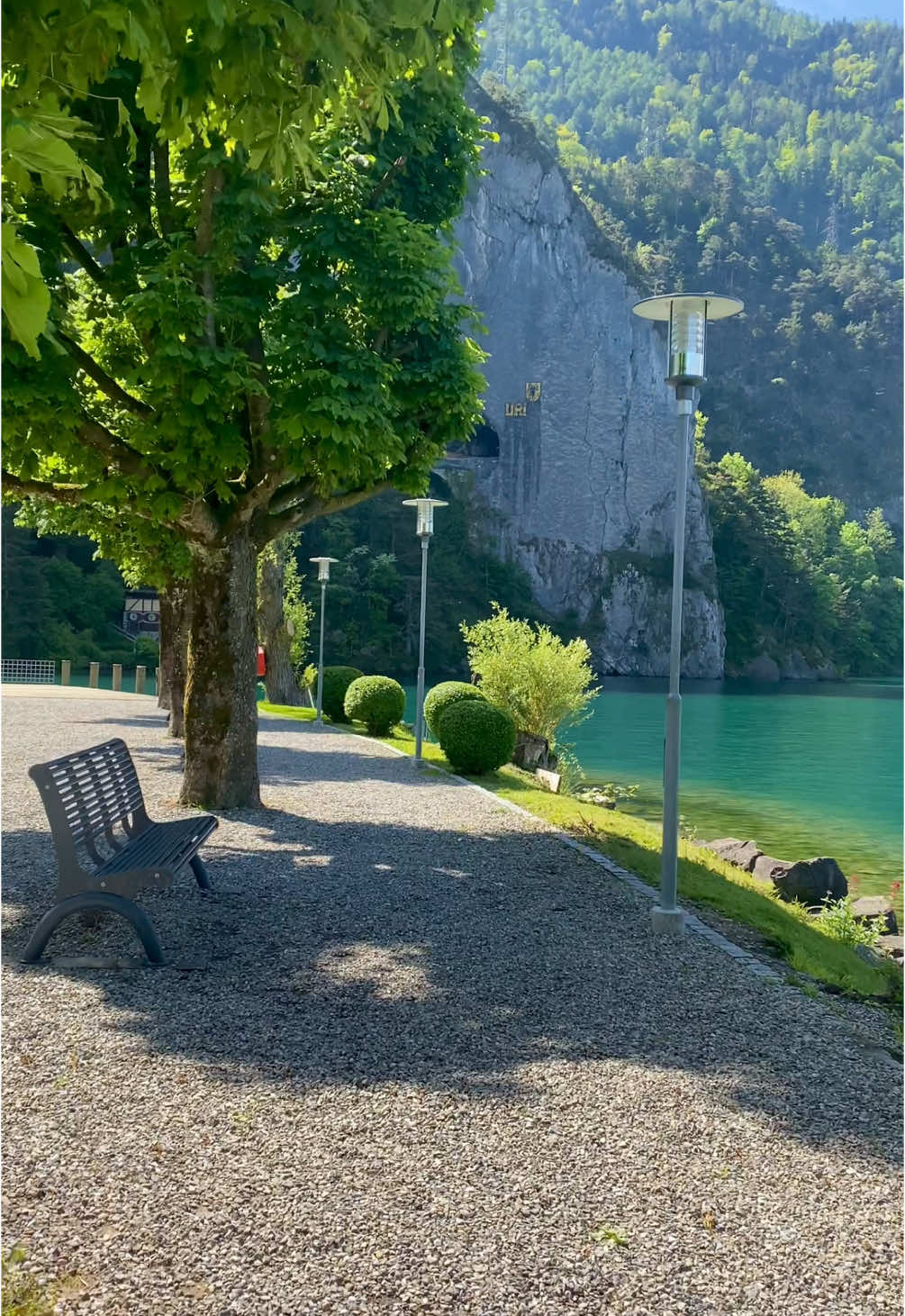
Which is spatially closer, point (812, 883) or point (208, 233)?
point (208, 233)

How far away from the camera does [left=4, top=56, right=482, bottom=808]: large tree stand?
29.2 ft

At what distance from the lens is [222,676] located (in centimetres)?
1054

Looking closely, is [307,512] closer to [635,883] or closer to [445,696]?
[635,883]

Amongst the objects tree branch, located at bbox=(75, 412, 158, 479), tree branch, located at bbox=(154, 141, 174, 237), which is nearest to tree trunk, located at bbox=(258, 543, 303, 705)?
tree branch, located at bbox=(75, 412, 158, 479)

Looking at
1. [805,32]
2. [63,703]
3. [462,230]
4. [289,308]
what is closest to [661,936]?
[289,308]

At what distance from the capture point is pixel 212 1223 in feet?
10.5

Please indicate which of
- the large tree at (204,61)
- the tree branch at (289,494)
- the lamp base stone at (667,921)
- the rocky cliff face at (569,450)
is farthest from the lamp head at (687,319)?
the rocky cliff face at (569,450)

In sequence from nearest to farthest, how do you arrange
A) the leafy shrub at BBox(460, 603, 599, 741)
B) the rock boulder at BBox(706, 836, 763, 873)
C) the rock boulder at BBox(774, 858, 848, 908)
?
the rock boulder at BBox(774, 858, 848, 908) < the rock boulder at BBox(706, 836, 763, 873) < the leafy shrub at BBox(460, 603, 599, 741)

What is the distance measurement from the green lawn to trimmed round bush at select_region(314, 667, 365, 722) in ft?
32.4

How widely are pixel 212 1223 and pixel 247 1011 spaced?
6.43ft

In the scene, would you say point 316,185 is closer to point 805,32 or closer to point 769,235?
point 769,235

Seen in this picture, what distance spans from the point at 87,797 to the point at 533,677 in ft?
44.7

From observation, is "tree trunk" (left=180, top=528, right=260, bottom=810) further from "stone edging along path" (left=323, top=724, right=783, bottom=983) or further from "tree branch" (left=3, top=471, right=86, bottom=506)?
→ "stone edging along path" (left=323, top=724, right=783, bottom=983)

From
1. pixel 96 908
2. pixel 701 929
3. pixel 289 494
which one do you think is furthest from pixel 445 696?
pixel 96 908
